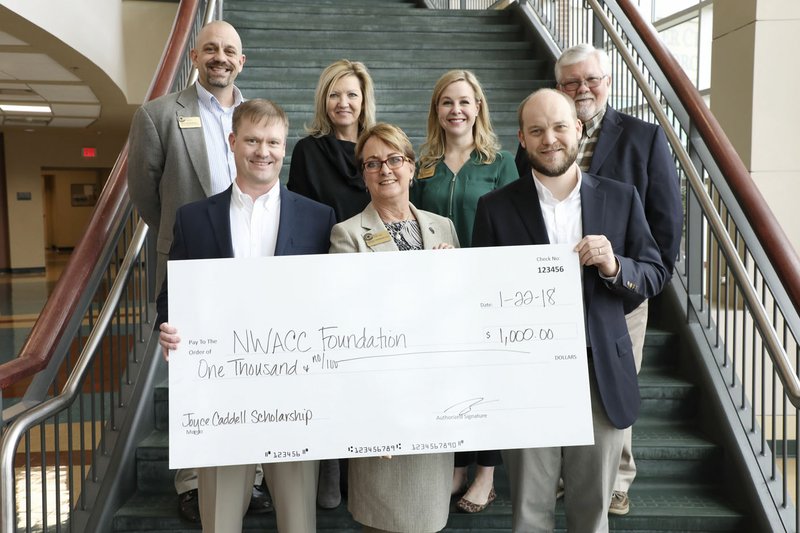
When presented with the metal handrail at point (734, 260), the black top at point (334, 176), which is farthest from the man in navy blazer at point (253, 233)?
the metal handrail at point (734, 260)

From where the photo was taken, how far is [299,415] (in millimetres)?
A: 1929

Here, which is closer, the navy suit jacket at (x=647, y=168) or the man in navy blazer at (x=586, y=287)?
the man in navy blazer at (x=586, y=287)

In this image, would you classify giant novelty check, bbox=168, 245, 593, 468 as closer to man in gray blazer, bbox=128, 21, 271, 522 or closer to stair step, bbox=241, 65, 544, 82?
man in gray blazer, bbox=128, 21, 271, 522

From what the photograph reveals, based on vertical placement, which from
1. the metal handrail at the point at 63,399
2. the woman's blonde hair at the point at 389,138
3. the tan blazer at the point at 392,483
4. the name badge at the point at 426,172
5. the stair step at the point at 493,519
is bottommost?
the stair step at the point at 493,519

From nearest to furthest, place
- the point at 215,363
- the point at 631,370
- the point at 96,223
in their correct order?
the point at 215,363 < the point at 631,370 < the point at 96,223

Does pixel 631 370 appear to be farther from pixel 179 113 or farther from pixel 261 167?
pixel 179 113

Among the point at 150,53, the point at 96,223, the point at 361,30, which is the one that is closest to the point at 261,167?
the point at 96,223

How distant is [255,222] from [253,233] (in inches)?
1.3

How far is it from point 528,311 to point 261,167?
0.84 m

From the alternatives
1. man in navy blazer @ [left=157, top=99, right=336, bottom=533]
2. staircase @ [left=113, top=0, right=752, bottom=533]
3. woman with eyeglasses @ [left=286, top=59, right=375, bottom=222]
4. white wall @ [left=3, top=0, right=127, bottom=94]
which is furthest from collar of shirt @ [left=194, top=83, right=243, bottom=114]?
white wall @ [left=3, top=0, right=127, bottom=94]

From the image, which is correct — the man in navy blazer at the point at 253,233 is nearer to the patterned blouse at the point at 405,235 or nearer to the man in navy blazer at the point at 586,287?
the patterned blouse at the point at 405,235

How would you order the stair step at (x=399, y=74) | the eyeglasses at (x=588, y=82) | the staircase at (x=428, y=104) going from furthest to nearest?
the stair step at (x=399, y=74) → the staircase at (x=428, y=104) → the eyeglasses at (x=588, y=82)

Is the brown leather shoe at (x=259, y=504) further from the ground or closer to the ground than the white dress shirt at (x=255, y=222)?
closer to the ground

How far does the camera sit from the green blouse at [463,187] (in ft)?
8.36
